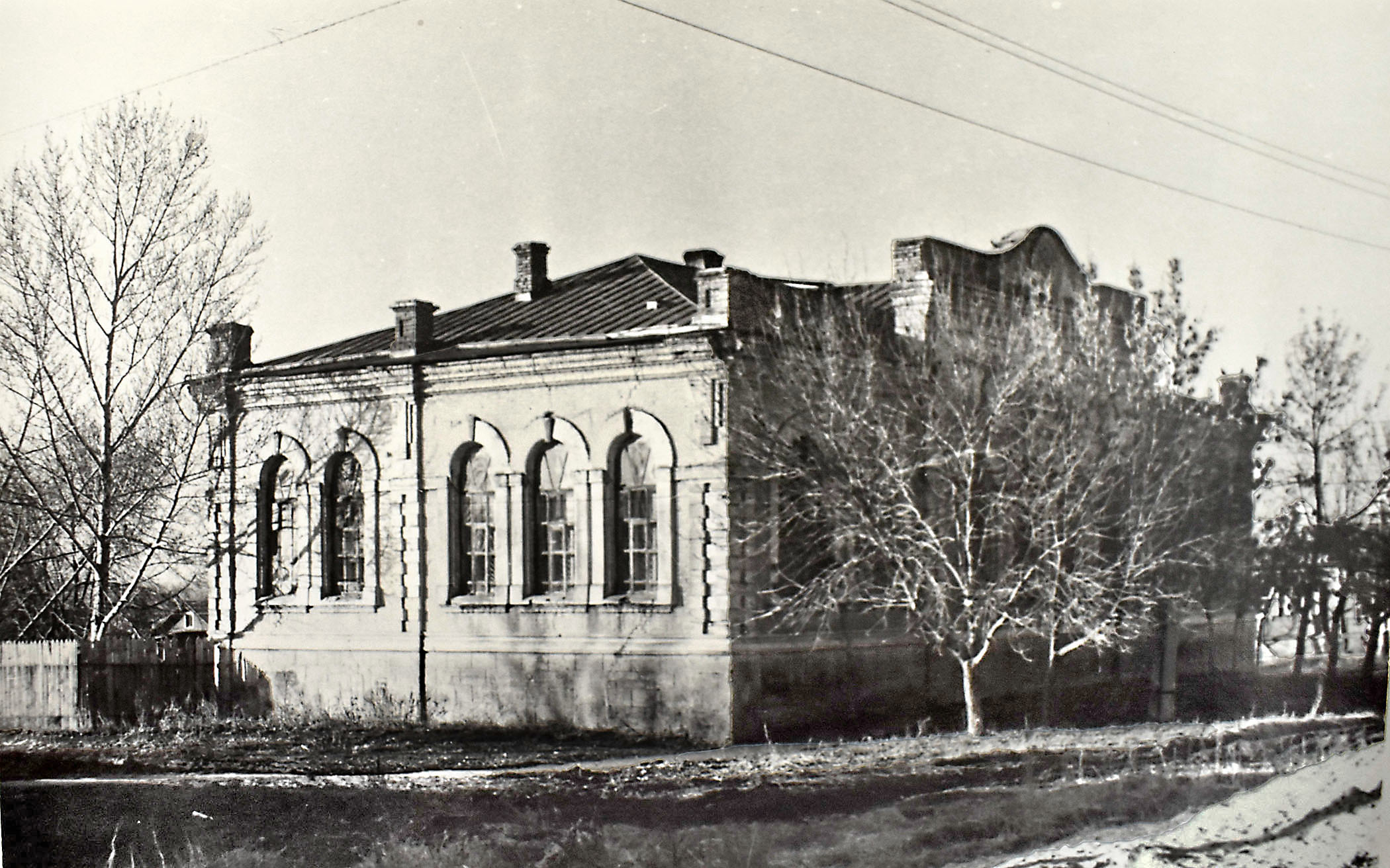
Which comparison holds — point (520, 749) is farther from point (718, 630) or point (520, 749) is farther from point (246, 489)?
point (246, 489)

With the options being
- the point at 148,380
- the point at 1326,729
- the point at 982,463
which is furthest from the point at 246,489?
the point at 1326,729

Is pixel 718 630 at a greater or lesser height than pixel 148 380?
lesser

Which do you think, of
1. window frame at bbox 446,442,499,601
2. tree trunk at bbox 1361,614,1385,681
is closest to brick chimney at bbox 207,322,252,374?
window frame at bbox 446,442,499,601

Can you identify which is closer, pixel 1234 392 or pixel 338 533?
pixel 1234 392

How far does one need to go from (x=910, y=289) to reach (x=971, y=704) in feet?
15.7

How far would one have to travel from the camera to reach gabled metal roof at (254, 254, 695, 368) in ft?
60.6

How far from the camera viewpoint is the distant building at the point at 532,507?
16.8m

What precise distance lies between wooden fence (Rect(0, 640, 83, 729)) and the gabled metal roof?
4.69 m

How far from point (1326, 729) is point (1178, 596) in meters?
3.28

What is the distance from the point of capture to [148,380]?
18203mm

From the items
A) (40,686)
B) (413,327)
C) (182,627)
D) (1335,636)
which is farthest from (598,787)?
(182,627)

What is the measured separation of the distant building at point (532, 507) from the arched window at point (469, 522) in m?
0.03

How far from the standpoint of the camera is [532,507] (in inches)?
730

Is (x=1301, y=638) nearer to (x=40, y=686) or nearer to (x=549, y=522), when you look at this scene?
(x=549, y=522)
